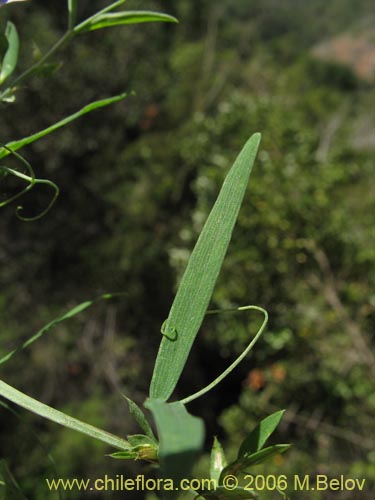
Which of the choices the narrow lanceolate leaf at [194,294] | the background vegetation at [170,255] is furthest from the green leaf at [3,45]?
the background vegetation at [170,255]

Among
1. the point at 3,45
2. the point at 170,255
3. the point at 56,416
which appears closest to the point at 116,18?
the point at 3,45

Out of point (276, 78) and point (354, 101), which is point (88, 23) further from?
point (354, 101)

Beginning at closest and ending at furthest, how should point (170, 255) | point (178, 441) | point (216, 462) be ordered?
point (178, 441) → point (216, 462) → point (170, 255)

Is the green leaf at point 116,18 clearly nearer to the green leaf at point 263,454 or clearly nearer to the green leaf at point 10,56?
the green leaf at point 10,56

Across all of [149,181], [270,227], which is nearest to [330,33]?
[149,181]

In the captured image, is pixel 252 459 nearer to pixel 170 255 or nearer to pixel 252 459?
pixel 252 459
